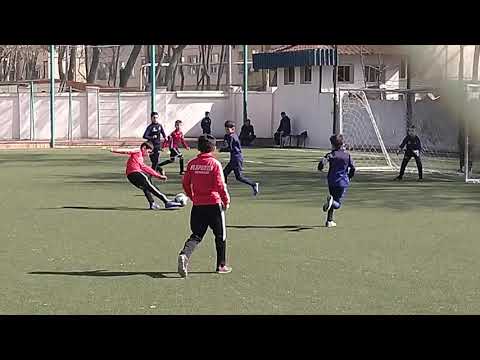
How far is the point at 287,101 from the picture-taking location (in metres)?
42.1

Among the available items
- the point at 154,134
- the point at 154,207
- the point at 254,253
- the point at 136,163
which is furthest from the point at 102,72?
the point at 254,253

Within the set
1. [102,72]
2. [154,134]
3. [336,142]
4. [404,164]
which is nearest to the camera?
[336,142]

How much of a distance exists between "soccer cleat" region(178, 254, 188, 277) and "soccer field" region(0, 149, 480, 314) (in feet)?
0.24

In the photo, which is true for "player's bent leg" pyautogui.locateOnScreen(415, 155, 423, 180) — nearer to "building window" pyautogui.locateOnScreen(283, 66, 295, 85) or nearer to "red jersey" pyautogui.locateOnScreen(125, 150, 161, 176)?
"red jersey" pyautogui.locateOnScreen(125, 150, 161, 176)

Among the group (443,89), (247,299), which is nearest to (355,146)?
(443,89)

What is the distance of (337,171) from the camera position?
13.0 m

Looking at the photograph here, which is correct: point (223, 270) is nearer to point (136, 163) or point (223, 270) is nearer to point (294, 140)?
point (136, 163)

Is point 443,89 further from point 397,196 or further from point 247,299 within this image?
point 247,299

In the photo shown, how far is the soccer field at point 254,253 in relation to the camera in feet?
26.0

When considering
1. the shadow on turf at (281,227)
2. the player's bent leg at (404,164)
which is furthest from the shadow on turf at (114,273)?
the player's bent leg at (404,164)

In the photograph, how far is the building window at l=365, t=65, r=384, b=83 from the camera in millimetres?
39344

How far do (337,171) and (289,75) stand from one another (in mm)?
29265

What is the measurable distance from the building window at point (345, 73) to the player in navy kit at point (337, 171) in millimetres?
26474

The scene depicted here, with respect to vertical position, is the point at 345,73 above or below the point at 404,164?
above
